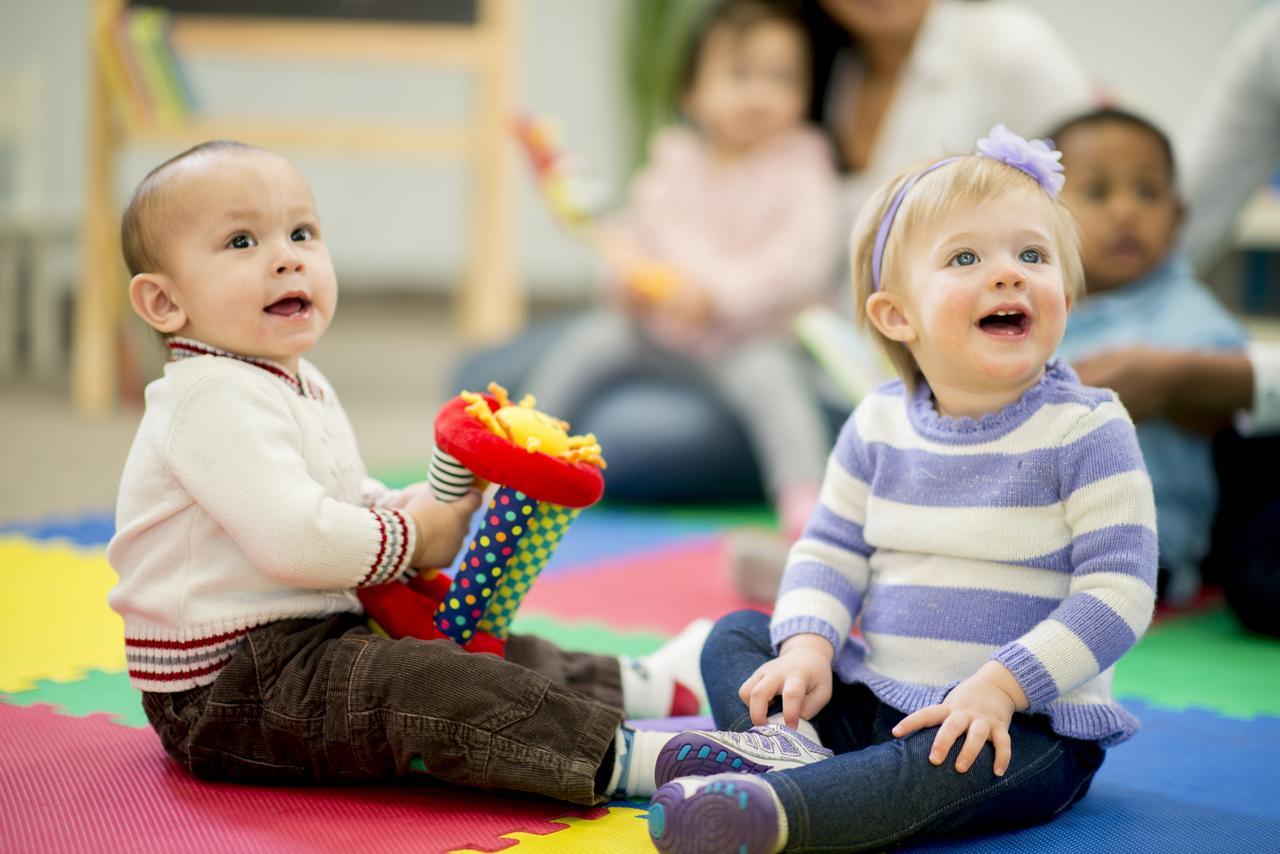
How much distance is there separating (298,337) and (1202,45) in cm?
456

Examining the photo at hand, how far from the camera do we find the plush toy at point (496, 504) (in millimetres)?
1051

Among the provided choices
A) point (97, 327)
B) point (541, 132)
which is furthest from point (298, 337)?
point (97, 327)

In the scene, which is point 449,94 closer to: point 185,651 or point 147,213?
point 147,213

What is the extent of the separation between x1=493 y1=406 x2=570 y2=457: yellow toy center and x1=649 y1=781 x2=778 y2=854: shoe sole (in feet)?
1.00

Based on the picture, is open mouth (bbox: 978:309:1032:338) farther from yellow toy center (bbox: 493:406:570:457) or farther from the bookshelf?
the bookshelf

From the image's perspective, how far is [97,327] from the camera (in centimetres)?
329

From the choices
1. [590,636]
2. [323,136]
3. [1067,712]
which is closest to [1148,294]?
[590,636]

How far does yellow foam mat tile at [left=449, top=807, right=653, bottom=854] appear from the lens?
0.95 meters

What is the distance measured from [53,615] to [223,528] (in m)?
0.68

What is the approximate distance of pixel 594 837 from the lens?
976mm

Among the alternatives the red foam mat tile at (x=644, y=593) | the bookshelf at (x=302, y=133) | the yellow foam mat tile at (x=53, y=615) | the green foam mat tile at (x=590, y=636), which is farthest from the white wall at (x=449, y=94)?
the green foam mat tile at (x=590, y=636)

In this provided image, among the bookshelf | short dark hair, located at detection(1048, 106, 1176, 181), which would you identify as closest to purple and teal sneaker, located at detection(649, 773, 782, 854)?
short dark hair, located at detection(1048, 106, 1176, 181)

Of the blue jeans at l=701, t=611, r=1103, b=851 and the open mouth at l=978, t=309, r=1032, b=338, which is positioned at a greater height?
the open mouth at l=978, t=309, r=1032, b=338

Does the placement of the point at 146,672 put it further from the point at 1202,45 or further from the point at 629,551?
the point at 1202,45
